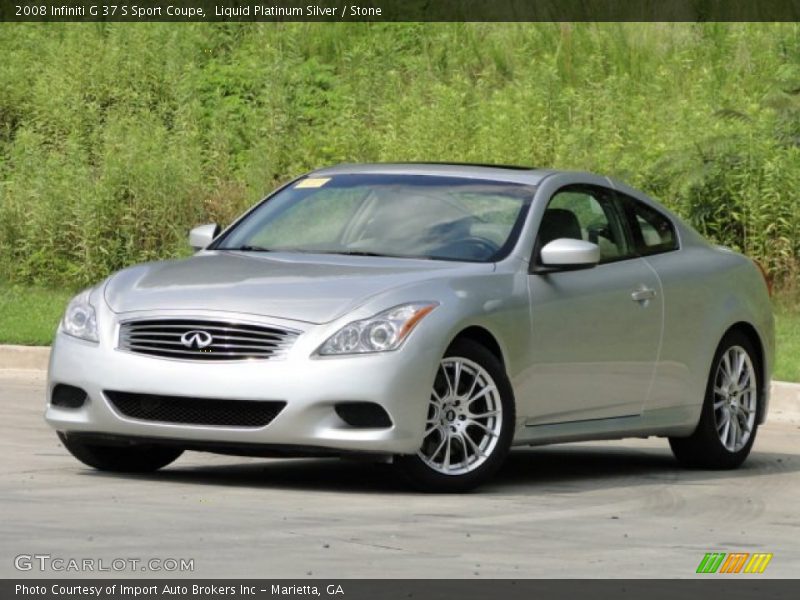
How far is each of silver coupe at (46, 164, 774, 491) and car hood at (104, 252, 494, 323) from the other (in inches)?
0.6

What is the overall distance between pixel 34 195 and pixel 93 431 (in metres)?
14.6

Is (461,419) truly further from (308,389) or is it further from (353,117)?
(353,117)

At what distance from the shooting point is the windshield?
10.6 metres

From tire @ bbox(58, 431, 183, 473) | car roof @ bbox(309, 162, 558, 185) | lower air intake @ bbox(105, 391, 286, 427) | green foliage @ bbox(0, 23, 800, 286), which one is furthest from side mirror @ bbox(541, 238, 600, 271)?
green foliage @ bbox(0, 23, 800, 286)

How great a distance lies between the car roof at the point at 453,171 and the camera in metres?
11.2

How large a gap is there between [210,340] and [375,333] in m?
0.74

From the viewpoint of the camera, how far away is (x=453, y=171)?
37.0 ft

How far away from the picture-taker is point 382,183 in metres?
11.2

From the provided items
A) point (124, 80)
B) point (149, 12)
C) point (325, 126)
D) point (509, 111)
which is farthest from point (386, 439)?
point (149, 12)

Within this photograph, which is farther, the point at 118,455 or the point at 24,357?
the point at 24,357

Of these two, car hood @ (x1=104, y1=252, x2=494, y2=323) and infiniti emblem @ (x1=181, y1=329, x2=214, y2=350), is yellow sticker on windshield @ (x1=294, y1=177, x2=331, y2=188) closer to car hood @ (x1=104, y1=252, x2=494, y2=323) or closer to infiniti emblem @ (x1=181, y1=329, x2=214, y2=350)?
car hood @ (x1=104, y1=252, x2=494, y2=323)
